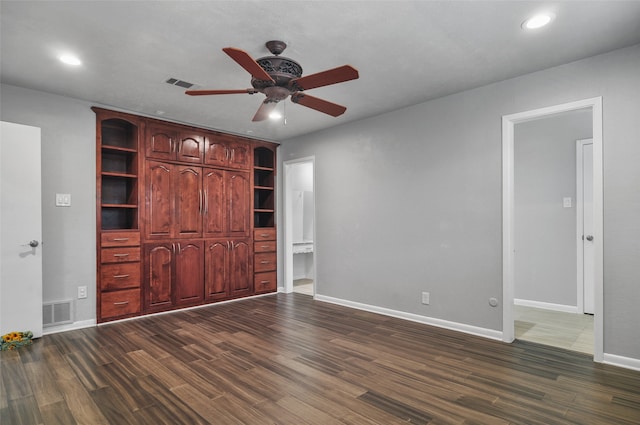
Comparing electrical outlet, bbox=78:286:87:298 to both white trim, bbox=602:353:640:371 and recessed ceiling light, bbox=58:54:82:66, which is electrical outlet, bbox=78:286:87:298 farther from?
white trim, bbox=602:353:640:371

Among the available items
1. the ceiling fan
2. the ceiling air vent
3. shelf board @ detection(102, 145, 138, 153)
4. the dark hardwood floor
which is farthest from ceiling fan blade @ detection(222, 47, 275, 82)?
shelf board @ detection(102, 145, 138, 153)

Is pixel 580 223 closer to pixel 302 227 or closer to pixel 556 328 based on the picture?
pixel 556 328

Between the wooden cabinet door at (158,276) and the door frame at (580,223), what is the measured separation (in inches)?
211

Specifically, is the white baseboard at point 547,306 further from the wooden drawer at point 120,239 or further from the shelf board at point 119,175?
the shelf board at point 119,175

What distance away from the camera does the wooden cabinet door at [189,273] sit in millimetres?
4758

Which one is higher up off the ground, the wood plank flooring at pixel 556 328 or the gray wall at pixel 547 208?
the gray wall at pixel 547 208

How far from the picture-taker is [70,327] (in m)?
3.88

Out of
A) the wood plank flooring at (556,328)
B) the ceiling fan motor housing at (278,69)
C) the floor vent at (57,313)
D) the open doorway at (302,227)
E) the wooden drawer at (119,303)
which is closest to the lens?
the ceiling fan motor housing at (278,69)

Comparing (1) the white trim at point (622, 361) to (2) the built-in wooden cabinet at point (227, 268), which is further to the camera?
(2) the built-in wooden cabinet at point (227, 268)

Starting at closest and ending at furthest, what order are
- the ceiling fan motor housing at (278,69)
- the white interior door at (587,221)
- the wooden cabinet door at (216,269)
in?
the ceiling fan motor housing at (278,69)
the white interior door at (587,221)
the wooden cabinet door at (216,269)

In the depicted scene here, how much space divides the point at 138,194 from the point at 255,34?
285 centimetres

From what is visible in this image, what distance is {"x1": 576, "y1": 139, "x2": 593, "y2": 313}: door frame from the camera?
4445mm

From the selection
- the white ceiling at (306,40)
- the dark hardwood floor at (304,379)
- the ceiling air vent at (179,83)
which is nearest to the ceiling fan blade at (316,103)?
the white ceiling at (306,40)

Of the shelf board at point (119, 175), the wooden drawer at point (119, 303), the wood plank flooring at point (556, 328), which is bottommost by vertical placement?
the wood plank flooring at point (556, 328)
